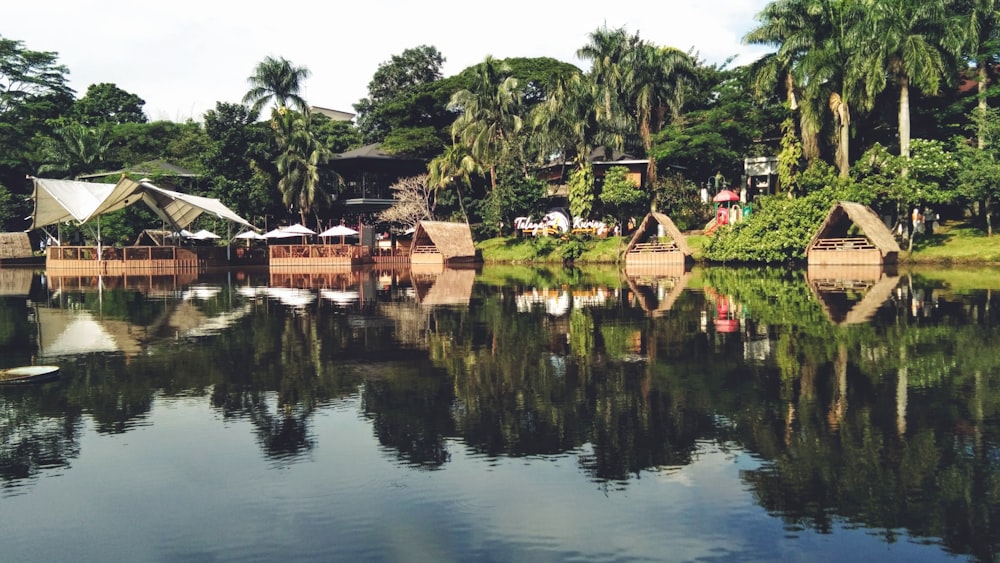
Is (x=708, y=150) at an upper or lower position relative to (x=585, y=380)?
upper

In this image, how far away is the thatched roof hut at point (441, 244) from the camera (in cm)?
4860

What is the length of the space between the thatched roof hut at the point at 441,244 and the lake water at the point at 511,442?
30.8 meters

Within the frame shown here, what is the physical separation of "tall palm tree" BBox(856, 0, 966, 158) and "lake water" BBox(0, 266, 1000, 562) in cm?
2525

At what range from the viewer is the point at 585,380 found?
37.3 ft

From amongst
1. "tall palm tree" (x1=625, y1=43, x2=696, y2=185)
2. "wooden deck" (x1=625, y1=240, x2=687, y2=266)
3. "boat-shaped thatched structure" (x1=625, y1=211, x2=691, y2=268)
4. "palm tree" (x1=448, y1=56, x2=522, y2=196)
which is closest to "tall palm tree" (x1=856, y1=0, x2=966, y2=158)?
"boat-shaped thatched structure" (x1=625, y1=211, x2=691, y2=268)

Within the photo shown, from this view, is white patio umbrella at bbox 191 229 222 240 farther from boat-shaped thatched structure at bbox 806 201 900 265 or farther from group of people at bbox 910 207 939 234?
group of people at bbox 910 207 939 234

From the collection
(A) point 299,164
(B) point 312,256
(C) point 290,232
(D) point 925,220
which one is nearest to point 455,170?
(B) point 312,256

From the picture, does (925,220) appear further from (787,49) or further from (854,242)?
(787,49)

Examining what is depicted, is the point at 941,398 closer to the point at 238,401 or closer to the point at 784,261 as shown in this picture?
the point at 238,401

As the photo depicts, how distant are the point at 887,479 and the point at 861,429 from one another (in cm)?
169

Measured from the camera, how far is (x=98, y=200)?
50.4 meters

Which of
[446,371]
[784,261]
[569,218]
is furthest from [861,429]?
→ [569,218]

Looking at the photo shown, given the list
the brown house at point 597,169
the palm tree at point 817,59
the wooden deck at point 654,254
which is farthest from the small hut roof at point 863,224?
the brown house at point 597,169

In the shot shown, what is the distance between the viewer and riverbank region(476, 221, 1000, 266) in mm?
38562
